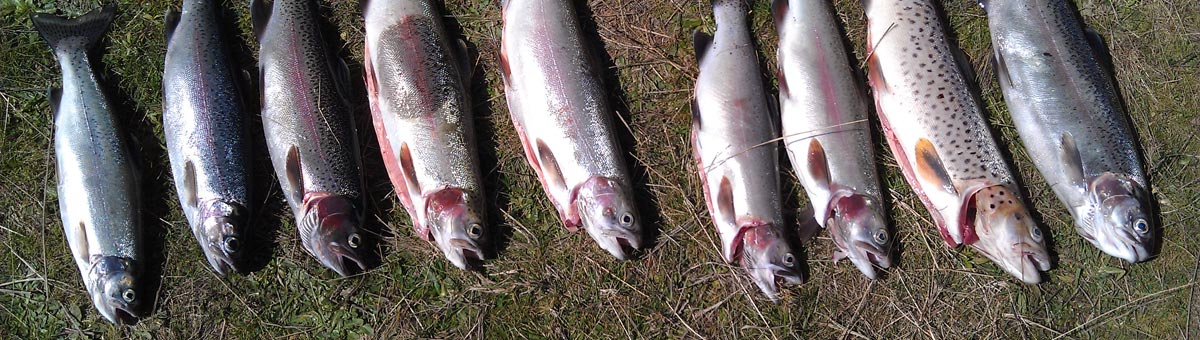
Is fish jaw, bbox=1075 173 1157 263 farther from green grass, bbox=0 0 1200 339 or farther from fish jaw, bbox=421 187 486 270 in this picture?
fish jaw, bbox=421 187 486 270

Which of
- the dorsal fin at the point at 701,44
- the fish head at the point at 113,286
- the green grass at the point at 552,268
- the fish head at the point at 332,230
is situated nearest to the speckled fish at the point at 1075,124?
the green grass at the point at 552,268

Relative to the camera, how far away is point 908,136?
4.22m

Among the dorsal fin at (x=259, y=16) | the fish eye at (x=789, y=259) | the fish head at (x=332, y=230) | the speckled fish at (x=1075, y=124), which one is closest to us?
the fish head at (x=332, y=230)

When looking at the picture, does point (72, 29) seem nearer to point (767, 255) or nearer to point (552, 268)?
point (552, 268)

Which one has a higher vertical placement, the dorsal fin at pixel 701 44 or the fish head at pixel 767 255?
the dorsal fin at pixel 701 44

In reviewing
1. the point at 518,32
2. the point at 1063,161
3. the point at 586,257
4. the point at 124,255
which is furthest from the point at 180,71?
the point at 1063,161

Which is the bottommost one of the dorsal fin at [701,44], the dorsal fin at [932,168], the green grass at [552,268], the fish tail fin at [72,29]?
the green grass at [552,268]

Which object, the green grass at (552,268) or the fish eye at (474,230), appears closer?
the fish eye at (474,230)

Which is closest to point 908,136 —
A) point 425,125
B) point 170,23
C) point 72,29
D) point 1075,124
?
point 1075,124

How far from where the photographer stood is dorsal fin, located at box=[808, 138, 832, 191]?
409 centimetres

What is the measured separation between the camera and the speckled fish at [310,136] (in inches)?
156

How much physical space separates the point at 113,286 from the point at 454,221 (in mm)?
1987

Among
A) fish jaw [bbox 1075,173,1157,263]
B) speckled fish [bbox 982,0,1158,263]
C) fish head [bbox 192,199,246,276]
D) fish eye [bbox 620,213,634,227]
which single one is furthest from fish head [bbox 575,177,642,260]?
fish jaw [bbox 1075,173,1157,263]

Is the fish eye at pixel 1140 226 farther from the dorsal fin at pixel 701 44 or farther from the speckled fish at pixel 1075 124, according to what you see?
the dorsal fin at pixel 701 44
